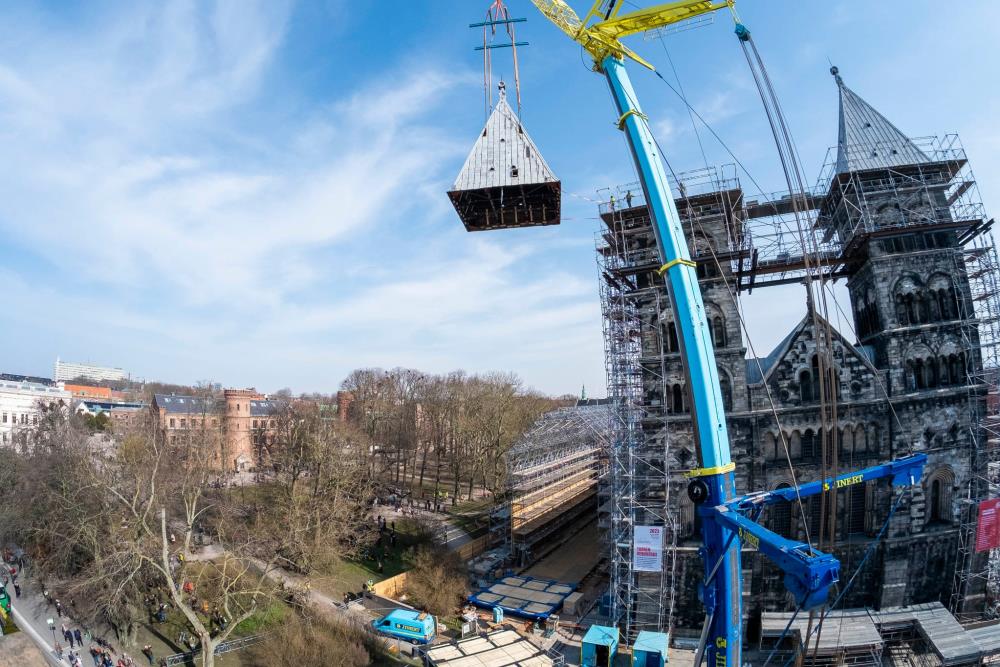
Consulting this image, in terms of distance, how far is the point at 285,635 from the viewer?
23297 mm

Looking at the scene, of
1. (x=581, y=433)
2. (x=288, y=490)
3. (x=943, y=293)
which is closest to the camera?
(x=943, y=293)

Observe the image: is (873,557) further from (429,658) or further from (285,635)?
(285,635)

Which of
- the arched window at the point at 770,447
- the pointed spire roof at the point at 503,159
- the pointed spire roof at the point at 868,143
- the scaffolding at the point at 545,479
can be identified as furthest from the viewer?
the scaffolding at the point at 545,479

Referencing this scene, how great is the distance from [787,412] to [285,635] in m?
25.3

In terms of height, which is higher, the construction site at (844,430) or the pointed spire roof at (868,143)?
the pointed spire roof at (868,143)

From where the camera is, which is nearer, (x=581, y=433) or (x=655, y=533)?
(x=655, y=533)

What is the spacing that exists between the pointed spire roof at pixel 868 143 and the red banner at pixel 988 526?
1790 cm

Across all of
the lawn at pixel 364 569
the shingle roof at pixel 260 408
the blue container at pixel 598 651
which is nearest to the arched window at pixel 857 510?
the blue container at pixel 598 651

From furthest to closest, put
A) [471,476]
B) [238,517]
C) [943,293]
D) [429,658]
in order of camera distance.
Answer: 1. [471,476]
2. [238,517]
3. [943,293]
4. [429,658]

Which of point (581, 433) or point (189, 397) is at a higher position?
point (189, 397)

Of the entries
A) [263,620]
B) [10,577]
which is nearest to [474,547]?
[263,620]

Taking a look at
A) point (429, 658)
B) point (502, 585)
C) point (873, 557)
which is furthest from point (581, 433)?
point (429, 658)

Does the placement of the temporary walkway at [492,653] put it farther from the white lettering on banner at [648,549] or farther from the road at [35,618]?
the road at [35,618]

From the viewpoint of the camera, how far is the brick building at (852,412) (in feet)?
88.5
